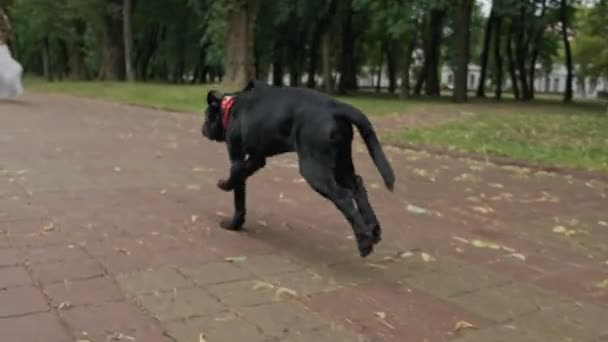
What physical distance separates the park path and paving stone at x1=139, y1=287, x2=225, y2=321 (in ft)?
0.05

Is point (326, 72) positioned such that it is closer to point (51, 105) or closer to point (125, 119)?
point (51, 105)

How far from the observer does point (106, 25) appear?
39812mm

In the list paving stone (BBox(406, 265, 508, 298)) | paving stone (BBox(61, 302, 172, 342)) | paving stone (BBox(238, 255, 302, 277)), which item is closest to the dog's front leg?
paving stone (BBox(238, 255, 302, 277))

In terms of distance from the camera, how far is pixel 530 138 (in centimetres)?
1362

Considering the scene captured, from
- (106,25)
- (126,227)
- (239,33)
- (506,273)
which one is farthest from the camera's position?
(106,25)

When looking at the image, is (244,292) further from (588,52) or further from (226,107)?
(588,52)

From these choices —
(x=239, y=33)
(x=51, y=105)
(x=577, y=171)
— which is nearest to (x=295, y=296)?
(x=577, y=171)

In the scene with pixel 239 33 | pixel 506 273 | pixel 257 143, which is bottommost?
pixel 506 273

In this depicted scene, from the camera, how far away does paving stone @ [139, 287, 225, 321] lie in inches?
150

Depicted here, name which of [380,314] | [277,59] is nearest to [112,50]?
[277,59]

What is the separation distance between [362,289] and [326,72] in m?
30.2

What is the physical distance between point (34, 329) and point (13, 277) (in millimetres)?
918

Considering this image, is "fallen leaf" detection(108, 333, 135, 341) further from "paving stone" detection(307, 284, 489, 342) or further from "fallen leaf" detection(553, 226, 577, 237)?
"fallen leaf" detection(553, 226, 577, 237)

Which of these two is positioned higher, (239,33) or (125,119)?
(239,33)
